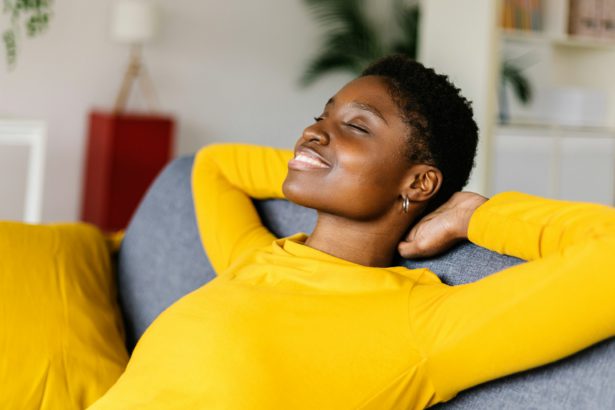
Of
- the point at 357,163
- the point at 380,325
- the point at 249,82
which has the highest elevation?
the point at 249,82

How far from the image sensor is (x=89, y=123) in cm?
521

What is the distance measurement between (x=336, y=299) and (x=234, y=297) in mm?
154

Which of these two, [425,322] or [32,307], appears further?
[32,307]

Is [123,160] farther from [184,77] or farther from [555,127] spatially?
[555,127]

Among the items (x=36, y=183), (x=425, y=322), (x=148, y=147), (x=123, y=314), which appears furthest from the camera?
(x=148, y=147)

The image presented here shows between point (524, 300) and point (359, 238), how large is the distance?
373 mm

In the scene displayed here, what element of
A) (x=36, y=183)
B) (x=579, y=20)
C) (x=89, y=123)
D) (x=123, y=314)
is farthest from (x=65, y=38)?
(x=123, y=314)

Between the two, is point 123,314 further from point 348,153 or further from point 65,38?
point 65,38

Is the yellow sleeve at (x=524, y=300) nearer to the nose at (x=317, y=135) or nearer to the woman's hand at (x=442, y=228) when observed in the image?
the woman's hand at (x=442, y=228)

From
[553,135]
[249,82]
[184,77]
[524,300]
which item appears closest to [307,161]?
[524,300]

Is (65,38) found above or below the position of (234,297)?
above

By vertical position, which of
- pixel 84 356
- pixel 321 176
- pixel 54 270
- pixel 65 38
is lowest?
pixel 84 356

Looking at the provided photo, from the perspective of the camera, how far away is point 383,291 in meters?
1.33

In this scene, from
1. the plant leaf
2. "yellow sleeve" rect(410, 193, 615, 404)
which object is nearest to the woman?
"yellow sleeve" rect(410, 193, 615, 404)
